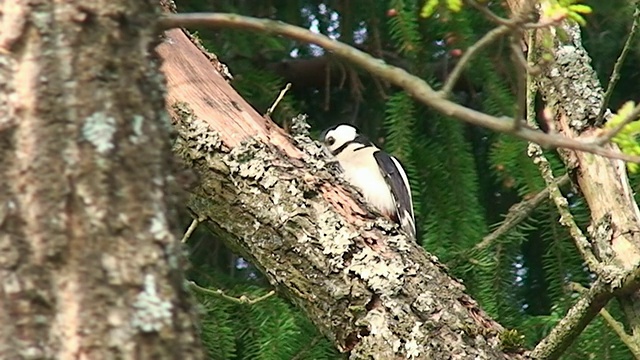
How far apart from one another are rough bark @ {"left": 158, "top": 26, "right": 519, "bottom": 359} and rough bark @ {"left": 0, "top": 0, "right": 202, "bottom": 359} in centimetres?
90

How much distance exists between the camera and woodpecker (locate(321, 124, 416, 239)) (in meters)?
2.78

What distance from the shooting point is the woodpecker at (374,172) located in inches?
109

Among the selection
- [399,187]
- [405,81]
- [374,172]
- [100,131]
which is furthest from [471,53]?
[374,172]

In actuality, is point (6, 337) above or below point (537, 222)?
above

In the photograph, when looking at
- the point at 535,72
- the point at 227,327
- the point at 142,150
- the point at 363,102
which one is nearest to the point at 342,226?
the point at 227,327

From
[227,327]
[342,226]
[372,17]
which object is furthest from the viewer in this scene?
[372,17]

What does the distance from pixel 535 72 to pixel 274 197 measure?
2.88 feet

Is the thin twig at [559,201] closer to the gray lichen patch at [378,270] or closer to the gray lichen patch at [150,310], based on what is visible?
the gray lichen patch at [378,270]

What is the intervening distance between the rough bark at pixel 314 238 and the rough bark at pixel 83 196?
0.90 metres

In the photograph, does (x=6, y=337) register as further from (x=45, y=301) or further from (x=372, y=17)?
(x=372, y=17)

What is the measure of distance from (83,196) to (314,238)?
101cm

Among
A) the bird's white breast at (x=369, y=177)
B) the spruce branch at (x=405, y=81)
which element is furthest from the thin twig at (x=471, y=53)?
the bird's white breast at (x=369, y=177)

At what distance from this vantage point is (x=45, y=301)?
91 cm

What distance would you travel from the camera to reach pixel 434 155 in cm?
282
